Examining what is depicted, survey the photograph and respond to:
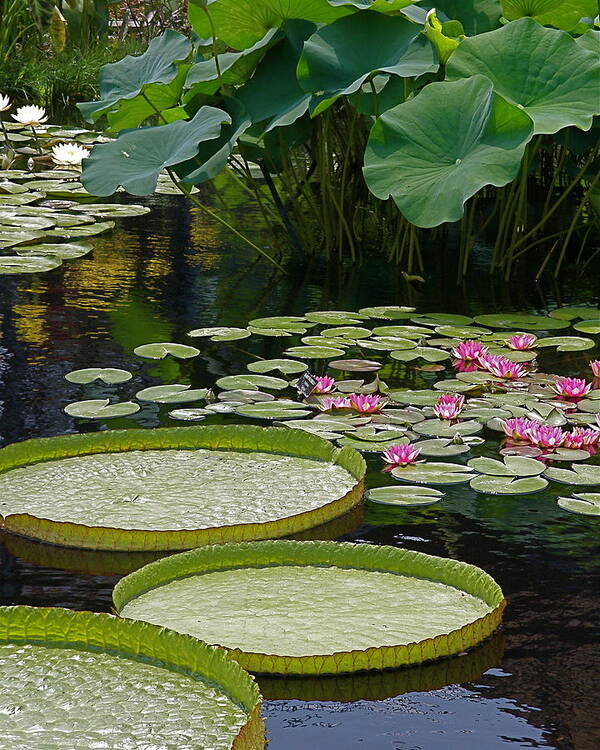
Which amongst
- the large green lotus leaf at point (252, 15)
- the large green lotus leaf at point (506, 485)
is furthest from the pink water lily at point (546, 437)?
the large green lotus leaf at point (252, 15)

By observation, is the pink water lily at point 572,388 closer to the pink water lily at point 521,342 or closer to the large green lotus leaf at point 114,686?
the pink water lily at point 521,342

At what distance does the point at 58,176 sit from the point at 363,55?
270 cm

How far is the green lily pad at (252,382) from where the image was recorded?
256cm

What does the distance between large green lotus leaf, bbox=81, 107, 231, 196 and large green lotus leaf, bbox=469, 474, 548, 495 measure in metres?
1.51

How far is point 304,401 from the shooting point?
2471 millimetres

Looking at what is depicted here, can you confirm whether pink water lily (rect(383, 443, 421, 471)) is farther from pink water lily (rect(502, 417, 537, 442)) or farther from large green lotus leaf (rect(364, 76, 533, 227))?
large green lotus leaf (rect(364, 76, 533, 227))

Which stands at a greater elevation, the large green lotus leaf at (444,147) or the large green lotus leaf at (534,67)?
the large green lotus leaf at (534,67)

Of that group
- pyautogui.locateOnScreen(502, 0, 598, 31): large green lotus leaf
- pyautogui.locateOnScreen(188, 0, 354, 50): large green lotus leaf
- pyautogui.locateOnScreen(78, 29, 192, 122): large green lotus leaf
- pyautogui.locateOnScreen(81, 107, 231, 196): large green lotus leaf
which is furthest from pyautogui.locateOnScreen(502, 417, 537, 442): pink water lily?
pyautogui.locateOnScreen(78, 29, 192, 122): large green lotus leaf

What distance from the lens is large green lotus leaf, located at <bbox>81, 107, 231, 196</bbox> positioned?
3207mm

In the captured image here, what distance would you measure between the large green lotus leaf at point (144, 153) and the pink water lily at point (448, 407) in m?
1.18

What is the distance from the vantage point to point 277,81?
3555 mm

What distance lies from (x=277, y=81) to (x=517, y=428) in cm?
174

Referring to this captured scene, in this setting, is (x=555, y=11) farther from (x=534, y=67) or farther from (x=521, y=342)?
(x=521, y=342)

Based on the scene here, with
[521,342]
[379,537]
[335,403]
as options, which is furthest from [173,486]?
[521,342]
